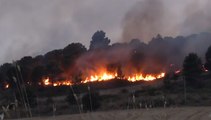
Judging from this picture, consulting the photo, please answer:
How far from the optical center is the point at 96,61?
463 ft

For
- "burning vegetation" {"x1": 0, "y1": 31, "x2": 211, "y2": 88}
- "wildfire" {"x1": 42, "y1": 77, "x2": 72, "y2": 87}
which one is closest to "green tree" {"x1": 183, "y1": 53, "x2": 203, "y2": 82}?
"burning vegetation" {"x1": 0, "y1": 31, "x2": 211, "y2": 88}

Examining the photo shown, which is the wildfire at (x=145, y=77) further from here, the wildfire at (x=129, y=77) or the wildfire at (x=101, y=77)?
the wildfire at (x=101, y=77)

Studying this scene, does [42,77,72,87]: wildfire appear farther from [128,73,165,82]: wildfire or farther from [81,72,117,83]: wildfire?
[128,73,165,82]: wildfire

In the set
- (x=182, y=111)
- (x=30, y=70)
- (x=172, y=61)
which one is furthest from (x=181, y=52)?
(x=182, y=111)

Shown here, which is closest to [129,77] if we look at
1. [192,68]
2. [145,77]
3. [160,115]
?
[145,77]

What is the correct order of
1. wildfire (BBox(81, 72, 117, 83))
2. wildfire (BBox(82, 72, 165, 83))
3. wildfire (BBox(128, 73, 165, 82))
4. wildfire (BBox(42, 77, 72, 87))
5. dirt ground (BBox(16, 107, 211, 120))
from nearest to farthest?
dirt ground (BBox(16, 107, 211, 120)), wildfire (BBox(42, 77, 72, 87)), wildfire (BBox(128, 73, 165, 82)), wildfire (BBox(82, 72, 165, 83)), wildfire (BBox(81, 72, 117, 83))

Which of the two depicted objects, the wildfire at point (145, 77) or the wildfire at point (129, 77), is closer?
the wildfire at point (145, 77)

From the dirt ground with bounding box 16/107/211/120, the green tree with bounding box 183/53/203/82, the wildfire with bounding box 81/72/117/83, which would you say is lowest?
the dirt ground with bounding box 16/107/211/120

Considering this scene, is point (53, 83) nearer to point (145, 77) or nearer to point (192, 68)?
point (145, 77)

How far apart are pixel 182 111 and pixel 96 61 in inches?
4577

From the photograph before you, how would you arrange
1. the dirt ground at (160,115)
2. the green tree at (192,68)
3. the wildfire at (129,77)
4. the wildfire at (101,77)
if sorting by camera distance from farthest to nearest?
the wildfire at (101,77)
the wildfire at (129,77)
the green tree at (192,68)
the dirt ground at (160,115)

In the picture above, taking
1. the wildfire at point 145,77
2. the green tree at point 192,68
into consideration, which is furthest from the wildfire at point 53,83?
the green tree at point 192,68

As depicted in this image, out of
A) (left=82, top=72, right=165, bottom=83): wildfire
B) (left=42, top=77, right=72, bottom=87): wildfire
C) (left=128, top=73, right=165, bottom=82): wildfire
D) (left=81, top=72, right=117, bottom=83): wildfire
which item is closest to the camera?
(left=42, top=77, right=72, bottom=87): wildfire

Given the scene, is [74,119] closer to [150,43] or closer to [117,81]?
[117,81]
